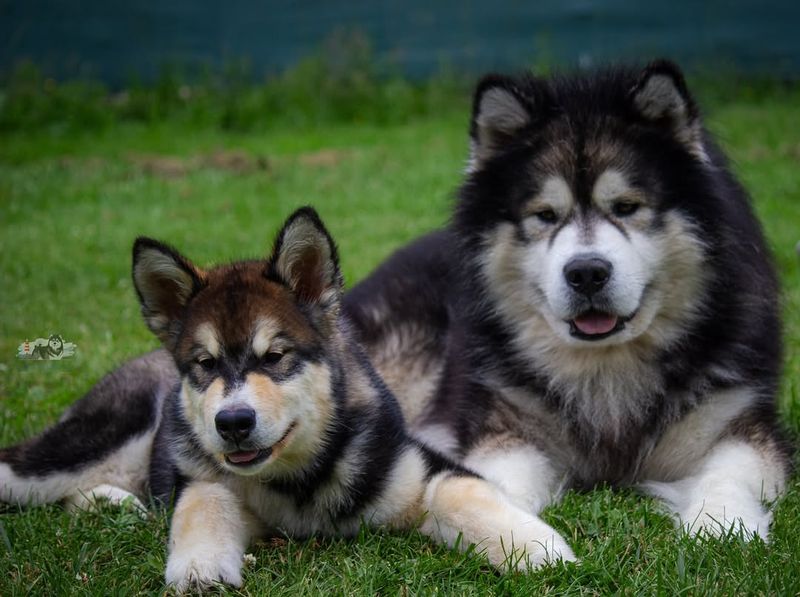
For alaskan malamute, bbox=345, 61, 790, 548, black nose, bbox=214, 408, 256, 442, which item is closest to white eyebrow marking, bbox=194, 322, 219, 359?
black nose, bbox=214, 408, 256, 442

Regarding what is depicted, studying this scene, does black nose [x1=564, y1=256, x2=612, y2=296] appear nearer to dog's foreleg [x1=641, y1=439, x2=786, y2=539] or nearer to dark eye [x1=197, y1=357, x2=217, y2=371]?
dog's foreleg [x1=641, y1=439, x2=786, y2=539]

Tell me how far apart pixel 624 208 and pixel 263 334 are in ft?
4.98

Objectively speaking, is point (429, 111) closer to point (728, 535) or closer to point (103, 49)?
point (103, 49)

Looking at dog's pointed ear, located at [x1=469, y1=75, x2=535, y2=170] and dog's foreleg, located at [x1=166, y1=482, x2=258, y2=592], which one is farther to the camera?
dog's pointed ear, located at [x1=469, y1=75, x2=535, y2=170]

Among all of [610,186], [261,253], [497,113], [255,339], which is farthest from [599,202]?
[261,253]

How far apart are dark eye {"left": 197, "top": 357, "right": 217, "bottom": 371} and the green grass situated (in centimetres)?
69

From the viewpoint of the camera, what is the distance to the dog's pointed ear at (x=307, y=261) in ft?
12.3

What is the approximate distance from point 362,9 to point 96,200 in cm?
510

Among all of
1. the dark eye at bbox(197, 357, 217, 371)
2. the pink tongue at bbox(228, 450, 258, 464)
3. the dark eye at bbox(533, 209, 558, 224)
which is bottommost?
the pink tongue at bbox(228, 450, 258, 464)

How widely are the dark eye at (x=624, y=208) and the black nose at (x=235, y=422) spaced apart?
166 centimetres

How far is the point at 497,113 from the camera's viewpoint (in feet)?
14.2

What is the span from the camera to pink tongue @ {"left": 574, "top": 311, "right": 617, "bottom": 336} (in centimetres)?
408

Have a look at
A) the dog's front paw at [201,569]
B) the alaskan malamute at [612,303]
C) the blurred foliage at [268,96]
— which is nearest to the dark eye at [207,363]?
the dog's front paw at [201,569]

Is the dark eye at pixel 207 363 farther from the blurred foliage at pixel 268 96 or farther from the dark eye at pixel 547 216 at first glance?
the blurred foliage at pixel 268 96
